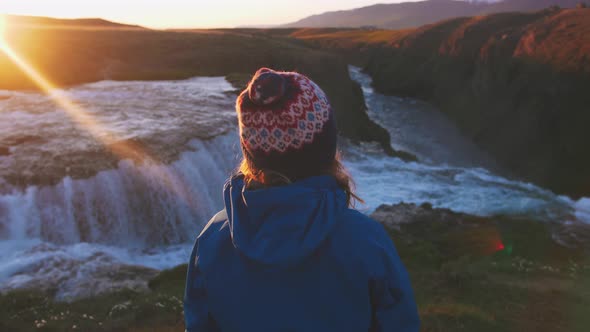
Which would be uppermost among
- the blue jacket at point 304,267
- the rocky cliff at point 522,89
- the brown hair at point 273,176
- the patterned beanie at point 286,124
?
the patterned beanie at point 286,124

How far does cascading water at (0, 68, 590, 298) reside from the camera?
31.2ft

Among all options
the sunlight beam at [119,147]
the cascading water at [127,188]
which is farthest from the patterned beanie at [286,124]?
the sunlight beam at [119,147]

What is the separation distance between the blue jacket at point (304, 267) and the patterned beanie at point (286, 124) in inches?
4.5

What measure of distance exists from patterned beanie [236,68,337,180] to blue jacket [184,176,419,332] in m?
0.11

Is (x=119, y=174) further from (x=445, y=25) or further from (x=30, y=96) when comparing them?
(x=445, y=25)

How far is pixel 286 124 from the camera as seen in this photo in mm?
1894

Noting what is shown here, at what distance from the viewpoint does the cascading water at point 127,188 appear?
9508 millimetres

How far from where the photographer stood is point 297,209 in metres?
1.84

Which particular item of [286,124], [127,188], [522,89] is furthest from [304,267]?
[522,89]

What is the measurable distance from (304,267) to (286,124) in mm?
604

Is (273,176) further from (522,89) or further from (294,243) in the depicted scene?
(522,89)

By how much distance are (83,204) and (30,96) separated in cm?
1146

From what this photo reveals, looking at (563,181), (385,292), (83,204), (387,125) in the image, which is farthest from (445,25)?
(385,292)

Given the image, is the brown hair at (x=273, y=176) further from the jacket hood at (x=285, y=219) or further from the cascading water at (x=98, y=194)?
the cascading water at (x=98, y=194)
